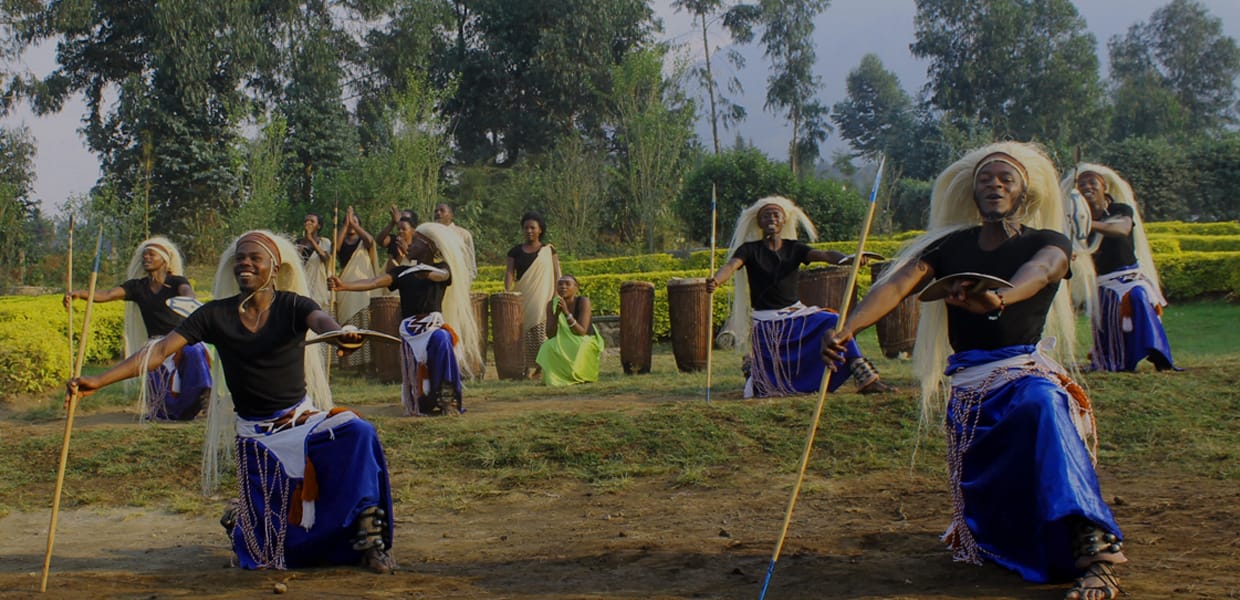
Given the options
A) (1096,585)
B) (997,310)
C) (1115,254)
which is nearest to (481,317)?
(1115,254)

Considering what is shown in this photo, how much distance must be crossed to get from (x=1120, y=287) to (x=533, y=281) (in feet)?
19.7

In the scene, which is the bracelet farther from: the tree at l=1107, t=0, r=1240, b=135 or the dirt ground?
the tree at l=1107, t=0, r=1240, b=135

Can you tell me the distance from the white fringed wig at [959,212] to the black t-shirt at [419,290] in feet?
15.9

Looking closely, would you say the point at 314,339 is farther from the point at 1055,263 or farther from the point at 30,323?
the point at 30,323

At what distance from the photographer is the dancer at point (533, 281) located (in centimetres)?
1218

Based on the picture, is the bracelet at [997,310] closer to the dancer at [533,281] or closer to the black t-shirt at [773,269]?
the black t-shirt at [773,269]

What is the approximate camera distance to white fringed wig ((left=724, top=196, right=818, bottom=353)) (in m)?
9.21

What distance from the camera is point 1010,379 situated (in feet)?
15.1

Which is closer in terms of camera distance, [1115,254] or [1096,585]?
[1096,585]

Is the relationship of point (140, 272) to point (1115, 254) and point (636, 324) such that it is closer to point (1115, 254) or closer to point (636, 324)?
point (636, 324)

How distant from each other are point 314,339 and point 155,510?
9.53 feet

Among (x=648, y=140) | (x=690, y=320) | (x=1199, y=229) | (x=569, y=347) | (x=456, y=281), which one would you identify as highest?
(x=648, y=140)

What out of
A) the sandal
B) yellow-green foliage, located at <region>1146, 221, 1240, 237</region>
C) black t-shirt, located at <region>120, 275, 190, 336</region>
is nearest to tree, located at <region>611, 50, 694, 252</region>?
yellow-green foliage, located at <region>1146, 221, 1240, 237</region>

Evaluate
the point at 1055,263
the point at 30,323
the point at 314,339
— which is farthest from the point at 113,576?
the point at 30,323
